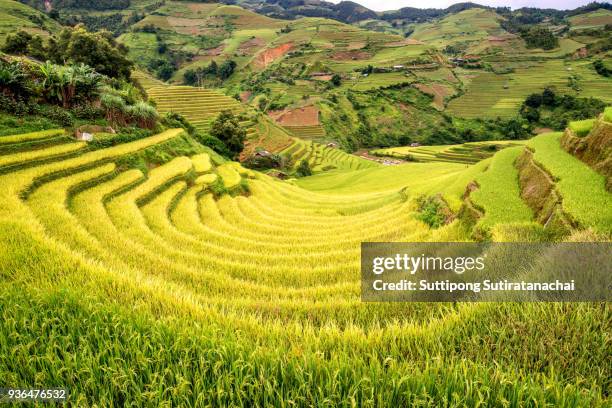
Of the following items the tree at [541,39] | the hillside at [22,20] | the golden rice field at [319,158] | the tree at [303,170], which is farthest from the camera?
the tree at [541,39]

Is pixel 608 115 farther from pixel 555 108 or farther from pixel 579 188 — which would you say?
pixel 555 108

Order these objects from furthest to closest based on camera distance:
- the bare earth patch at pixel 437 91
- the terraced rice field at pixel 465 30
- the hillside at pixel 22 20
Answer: the terraced rice field at pixel 465 30, the bare earth patch at pixel 437 91, the hillside at pixel 22 20

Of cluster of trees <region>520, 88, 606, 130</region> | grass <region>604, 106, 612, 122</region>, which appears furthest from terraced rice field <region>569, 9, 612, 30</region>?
grass <region>604, 106, 612, 122</region>

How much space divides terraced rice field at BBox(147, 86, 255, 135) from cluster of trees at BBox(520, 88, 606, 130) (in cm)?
6661

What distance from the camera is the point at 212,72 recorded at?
344 ft

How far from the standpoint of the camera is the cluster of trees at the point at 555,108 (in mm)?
66688

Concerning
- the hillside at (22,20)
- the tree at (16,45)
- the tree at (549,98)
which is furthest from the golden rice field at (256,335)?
the tree at (549,98)

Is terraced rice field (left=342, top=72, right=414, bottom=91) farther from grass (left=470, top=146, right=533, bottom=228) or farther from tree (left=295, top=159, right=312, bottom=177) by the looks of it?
grass (left=470, top=146, right=533, bottom=228)

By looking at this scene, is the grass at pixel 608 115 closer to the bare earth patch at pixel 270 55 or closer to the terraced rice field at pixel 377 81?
the terraced rice field at pixel 377 81

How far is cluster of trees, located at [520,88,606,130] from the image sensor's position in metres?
66.7

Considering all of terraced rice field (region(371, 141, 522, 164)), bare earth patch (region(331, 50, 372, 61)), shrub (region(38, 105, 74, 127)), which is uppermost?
bare earth patch (region(331, 50, 372, 61))

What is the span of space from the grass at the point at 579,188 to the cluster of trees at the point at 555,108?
257 ft

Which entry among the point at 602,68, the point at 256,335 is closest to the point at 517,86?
the point at 602,68

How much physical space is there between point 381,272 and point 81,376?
356 cm
